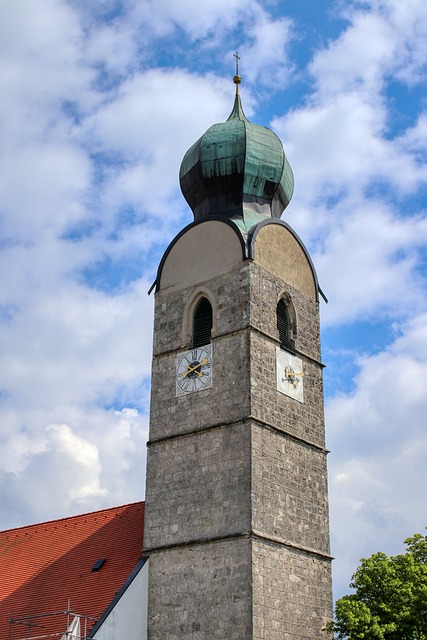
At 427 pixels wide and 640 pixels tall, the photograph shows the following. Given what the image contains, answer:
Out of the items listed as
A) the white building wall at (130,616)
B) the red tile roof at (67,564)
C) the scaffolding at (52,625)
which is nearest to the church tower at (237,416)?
the white building wall at (130,616)

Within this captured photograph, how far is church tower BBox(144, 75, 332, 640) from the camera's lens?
757 inches

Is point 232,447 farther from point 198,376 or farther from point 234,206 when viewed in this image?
point 234,206

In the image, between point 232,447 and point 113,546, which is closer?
point 232,447

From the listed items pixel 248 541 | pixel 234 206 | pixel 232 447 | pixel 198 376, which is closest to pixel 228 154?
pixel 234 206

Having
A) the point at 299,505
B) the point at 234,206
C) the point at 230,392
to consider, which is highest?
the point at 234,206

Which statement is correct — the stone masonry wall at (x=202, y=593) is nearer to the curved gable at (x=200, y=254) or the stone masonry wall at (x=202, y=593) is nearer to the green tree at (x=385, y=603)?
the green tree at (x=385, y=603)

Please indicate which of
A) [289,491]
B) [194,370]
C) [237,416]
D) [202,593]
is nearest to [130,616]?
[202,593]

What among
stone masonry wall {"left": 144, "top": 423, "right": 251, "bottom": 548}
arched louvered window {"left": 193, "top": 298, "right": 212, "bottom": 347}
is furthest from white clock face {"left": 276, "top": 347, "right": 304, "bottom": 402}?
stone masonry wall {"left": 144, "top": 423, "right": 251, "bottom": 548}

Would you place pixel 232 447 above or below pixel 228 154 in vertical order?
below

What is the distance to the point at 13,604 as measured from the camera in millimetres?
21703

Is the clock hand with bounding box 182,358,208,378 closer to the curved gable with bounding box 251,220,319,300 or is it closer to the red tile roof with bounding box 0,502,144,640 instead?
the curved gable with bounding box 251,220,319,300

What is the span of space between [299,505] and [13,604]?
6.63m

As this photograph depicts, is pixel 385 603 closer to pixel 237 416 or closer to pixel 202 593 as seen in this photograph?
pixel 202 593

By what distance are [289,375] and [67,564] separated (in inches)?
254
